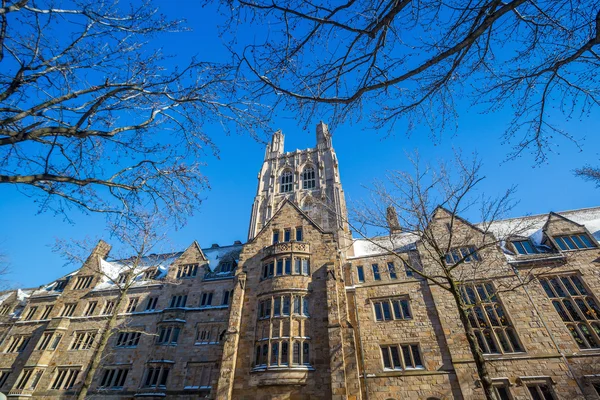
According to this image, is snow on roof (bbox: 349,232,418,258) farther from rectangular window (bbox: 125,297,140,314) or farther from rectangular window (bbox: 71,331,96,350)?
rectangular window (bbox: 71,331,96,350)

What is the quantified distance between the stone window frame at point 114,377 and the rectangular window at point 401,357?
18.6 metres

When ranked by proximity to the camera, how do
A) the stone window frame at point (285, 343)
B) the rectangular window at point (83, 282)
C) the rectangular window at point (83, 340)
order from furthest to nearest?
the rectangular window at point (83, 282), the rectangular window at point (83, 340), the stone window frame at point (285, 343)

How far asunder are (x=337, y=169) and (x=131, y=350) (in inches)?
1284

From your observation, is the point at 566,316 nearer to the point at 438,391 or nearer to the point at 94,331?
the point at 438,391

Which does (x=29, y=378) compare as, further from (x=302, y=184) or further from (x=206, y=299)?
(x=302, y=184)

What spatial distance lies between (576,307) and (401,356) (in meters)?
10.5

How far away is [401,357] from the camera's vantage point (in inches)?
646

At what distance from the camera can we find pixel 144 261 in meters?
31.0

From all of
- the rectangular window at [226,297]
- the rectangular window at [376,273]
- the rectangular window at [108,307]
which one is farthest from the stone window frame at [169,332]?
the rectangular window at [376,273]

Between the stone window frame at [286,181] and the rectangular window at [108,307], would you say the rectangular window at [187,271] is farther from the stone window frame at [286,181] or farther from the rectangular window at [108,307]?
the stone window frame at [286,181]

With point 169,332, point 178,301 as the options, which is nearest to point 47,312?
point 178,301

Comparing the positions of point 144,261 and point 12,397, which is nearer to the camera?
point 12,397

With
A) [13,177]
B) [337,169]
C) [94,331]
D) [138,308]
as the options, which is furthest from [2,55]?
[337,169]

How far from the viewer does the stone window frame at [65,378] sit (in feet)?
68.0
